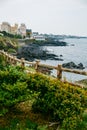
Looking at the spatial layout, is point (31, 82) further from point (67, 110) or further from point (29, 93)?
point (67, 110)

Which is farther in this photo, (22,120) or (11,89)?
(22,120)

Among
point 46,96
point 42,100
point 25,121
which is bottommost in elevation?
point 25,121

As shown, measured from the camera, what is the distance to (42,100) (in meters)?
9.44

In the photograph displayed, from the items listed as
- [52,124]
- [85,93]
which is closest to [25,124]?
[52,124]

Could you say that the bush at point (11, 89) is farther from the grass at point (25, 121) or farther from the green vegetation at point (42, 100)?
the grass at point (25, 121)

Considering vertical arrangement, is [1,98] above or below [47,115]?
above

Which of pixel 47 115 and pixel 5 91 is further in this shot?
pixel 47 115

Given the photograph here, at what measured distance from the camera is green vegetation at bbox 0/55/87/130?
347 inches

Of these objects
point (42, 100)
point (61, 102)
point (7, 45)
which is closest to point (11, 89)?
point (42, 100)

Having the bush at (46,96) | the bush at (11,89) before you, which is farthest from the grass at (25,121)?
the bush at (11,89)

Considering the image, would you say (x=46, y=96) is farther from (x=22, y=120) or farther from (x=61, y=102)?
(x=22, y=120)

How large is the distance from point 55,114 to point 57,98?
0.44 meters

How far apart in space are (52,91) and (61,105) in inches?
20.3

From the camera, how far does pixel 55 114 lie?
9133 millimetres
